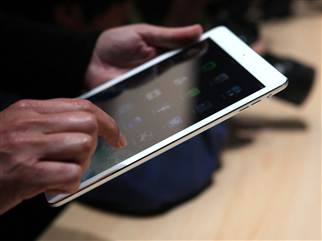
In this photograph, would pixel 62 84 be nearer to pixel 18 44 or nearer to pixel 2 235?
pixel 18 44

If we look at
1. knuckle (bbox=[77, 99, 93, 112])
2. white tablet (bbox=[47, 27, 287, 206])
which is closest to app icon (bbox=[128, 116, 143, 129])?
white tablet (bbox=[47, 27, 287, 206])

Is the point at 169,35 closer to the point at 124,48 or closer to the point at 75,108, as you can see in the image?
the point at 124,48

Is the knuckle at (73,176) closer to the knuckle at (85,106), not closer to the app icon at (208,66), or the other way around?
the knuckle at (85,106)

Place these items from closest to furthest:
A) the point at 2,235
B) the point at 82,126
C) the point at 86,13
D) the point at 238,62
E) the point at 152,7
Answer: the point at 82,126 → the point at 238,62 → the point at 2,235 → the point at 86,13 → the point at 152,7

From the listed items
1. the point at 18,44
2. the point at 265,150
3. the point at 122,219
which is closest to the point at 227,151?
the point at 265,150

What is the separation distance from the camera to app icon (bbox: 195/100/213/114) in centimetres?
48

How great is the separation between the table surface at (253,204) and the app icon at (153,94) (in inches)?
5.8

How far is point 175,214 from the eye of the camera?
1.92ft

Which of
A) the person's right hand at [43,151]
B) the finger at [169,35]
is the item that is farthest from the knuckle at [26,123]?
the finger at [169,35]

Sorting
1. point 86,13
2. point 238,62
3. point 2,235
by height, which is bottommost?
point 2,235

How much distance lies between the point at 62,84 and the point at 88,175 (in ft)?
0.67

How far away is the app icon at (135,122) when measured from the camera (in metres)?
0.51

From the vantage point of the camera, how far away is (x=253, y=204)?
0.57 metres

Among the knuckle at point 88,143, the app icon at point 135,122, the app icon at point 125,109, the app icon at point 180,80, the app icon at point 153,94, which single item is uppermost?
the knuckle at point 88,143
